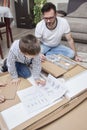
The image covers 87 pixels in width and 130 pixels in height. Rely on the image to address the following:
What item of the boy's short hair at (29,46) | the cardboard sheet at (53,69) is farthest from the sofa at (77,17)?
the boy's short hair at (29,46)

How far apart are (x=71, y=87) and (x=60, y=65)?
31cm

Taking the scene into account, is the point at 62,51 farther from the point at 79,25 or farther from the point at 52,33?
the point at 79,25

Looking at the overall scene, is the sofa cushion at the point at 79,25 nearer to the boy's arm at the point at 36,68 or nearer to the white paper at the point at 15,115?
the boy's arm at the point at 36,68

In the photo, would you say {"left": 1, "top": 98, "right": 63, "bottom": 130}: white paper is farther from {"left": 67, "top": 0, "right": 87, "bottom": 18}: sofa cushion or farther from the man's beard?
{"left": 67, "top": 0, "right": 87, "bottom": 18}: sofa cushion

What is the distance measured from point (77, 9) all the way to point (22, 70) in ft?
6.76

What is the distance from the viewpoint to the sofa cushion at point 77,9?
2.99 metres

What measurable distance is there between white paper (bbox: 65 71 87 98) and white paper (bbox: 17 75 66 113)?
4cm

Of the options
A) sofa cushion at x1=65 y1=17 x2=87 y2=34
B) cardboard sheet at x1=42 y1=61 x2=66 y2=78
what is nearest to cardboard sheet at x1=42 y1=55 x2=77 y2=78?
cardboard sheet at x1=42 y1=61 x2=66 y2=78

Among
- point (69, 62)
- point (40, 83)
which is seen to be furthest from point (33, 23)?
point (40, 83)

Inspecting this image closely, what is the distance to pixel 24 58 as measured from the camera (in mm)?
1409

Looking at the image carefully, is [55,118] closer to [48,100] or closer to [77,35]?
[48,100]

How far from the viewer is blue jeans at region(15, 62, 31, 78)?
4.49 feet

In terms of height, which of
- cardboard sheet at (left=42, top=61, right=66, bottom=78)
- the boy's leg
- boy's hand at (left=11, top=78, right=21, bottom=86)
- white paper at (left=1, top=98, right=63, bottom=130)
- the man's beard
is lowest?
white paper at (left=1, top=98, right=63, bottom=130)

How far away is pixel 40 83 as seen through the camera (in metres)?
1.22
